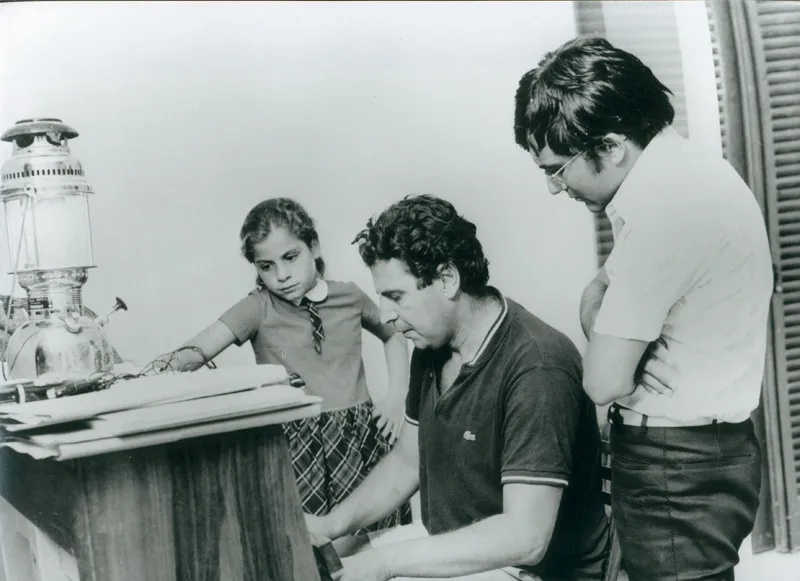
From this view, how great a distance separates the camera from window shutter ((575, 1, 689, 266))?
106 centimetres

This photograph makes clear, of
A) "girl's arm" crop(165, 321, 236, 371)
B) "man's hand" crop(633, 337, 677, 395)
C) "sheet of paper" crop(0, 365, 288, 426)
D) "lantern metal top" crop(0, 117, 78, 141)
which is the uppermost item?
"lantern metal top" crop(0, 117, 78, 141)

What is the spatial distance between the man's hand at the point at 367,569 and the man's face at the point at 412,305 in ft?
1.00

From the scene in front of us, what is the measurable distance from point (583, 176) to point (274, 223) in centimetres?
46

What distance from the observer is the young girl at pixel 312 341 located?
3.22 feet

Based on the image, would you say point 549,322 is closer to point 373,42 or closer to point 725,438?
point 725,438

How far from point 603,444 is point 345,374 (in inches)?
15.6

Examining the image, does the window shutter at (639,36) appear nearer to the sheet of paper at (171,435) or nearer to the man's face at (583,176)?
the man's face at (583,176)

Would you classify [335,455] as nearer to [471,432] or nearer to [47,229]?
[471,432]

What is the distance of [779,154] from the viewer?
1.11m

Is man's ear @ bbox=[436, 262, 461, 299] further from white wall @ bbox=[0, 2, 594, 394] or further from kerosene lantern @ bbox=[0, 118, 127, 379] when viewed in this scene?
kerosene lantern @ bbox=[0, 118, 127, 379]

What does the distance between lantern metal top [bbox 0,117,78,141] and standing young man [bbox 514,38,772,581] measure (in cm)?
67

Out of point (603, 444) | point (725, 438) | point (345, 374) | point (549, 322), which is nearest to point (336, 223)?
point (345, 374)

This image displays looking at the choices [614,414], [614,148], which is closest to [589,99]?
[614,148]

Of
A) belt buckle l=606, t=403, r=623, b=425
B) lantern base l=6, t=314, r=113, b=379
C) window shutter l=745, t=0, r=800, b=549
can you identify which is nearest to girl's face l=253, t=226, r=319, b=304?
lantern base l=6, t=314, r=113, b=379
